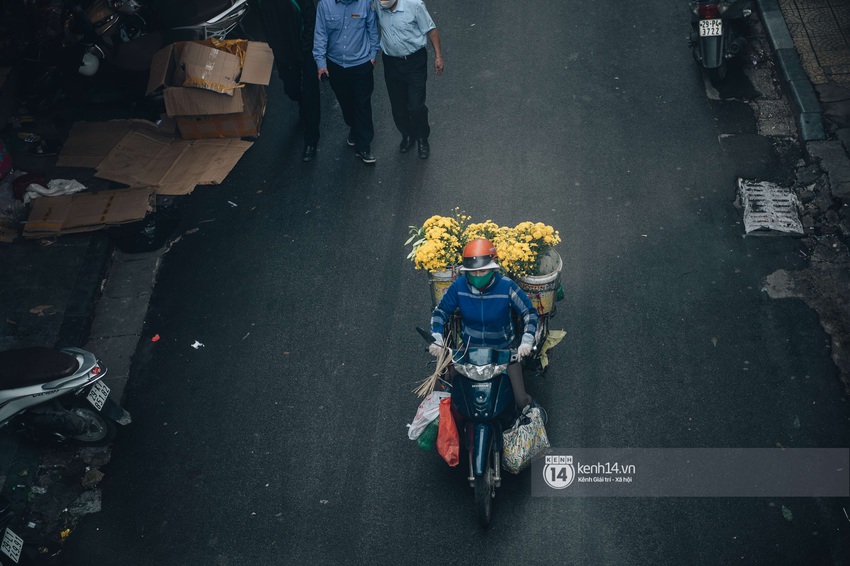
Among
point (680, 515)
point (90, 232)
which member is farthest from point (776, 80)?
point (90, 232)

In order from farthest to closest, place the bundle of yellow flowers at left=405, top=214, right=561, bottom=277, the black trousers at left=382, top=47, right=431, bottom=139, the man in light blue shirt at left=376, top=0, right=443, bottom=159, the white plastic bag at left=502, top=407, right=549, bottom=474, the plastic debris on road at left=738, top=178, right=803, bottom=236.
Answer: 1. the black trousers at left=382, top=47, right=431, bottom=139
2. the man in light blue shirt at left=376, top=0, right=443, bottom=159
3. the plastic debris on road at left=738, top=178, right=803, bottom=236
4. the bundle of yellow flowers at left=405, top=214, right=561, bottom=277
5. the white plastic bag at left=502, top=407, right=549, bottom=474

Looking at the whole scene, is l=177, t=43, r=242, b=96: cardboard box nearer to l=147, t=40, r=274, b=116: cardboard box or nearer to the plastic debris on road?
l=147, t=40, r=274, b=116: cardboard box

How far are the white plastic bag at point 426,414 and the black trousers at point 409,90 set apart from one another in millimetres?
3749

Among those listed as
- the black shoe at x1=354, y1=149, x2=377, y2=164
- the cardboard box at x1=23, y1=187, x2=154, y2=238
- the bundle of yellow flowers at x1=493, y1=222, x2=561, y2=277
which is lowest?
the black shoe at x1=354, y1=149, x2=377, y2=164

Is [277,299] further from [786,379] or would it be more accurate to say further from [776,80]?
[776,80]

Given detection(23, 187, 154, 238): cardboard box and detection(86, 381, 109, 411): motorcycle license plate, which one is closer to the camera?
detection(86, 381, 109, 411): motorcycle license plate

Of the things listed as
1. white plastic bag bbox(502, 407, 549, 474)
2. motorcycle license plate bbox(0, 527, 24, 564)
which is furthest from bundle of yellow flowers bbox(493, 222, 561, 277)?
motorcycle license plate bbox(0, 527, 24, 564)

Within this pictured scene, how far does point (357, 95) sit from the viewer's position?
26.4 feet

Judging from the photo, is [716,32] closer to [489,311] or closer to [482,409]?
[489,311]

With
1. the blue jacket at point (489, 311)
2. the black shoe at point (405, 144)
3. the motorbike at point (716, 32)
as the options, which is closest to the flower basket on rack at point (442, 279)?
the blue jacket at point (489, 311)

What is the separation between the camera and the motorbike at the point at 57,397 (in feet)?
19.1

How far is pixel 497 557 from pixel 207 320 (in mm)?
3870

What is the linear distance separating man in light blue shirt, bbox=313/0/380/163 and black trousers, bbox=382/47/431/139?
252 mm

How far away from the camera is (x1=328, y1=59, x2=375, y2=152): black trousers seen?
786cm
